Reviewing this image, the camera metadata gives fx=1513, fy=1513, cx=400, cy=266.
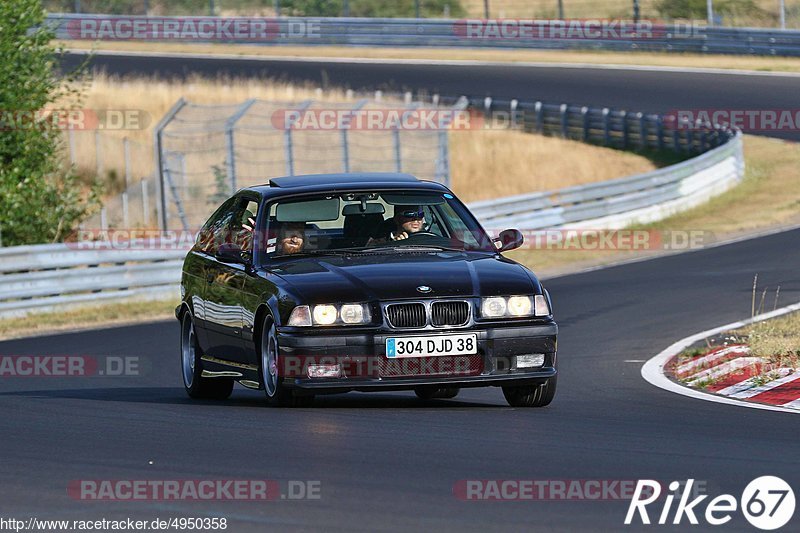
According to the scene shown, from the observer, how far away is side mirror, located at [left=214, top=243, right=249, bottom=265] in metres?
10.3

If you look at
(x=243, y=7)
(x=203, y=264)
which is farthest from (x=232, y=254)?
(x=243, y=7)

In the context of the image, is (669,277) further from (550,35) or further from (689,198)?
(550,35)

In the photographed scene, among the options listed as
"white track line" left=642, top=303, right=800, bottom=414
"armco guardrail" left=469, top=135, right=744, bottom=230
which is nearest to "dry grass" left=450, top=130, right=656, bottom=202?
"armco guardrail" left=469, top=135, right=744, bottom=230

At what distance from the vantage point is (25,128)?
78.8 feet

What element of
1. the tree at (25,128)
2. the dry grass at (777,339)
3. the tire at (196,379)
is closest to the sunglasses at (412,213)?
the tire at (196,379)

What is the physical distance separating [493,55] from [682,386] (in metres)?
42.2

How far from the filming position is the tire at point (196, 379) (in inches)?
446

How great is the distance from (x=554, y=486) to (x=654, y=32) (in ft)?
149

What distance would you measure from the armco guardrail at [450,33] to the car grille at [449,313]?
129 feet

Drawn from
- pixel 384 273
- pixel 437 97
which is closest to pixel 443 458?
pixel 384 273

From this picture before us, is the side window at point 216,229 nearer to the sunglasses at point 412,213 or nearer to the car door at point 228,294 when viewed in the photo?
the car door at point 228,294

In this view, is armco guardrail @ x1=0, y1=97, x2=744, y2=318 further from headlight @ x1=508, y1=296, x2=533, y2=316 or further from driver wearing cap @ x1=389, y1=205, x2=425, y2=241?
headlight @ x1=508, y1=296, x2=533, y2=316

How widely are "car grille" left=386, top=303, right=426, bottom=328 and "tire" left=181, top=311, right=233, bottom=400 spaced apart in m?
2.36

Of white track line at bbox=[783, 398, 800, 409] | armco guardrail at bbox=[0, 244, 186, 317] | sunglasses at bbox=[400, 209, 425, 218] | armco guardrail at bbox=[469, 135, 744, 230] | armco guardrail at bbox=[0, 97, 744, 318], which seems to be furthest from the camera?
armco guardrail at bbox=[469, 135, 744, 230]
